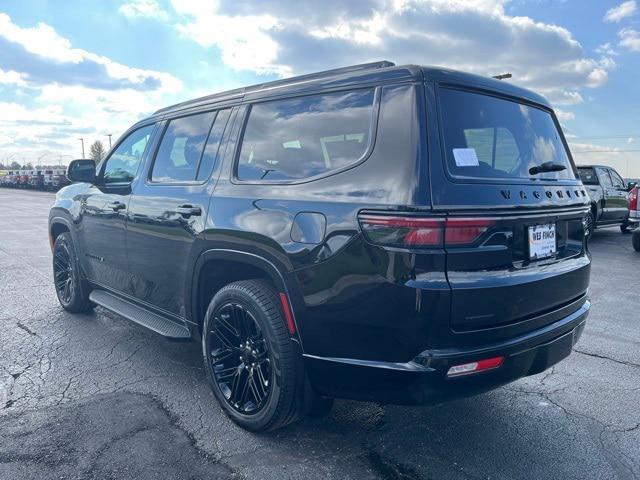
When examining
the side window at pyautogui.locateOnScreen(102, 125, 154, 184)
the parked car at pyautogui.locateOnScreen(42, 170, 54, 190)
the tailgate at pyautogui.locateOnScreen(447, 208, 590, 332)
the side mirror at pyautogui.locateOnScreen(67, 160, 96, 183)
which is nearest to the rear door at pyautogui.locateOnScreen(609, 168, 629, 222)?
the tailgate at pyautogui.locateOnScreen(447, 208, 590, 332)

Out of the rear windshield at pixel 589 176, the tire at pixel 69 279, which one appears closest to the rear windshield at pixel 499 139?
the tire at pixel 69 279

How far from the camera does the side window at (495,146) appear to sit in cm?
262

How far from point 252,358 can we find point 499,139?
1840mm

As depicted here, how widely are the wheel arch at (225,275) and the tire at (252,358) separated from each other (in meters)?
0.12

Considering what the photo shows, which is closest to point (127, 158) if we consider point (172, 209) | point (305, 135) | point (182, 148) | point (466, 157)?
point (182, 148)

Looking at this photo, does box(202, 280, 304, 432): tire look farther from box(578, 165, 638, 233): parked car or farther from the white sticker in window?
box(578, 165, 638, 233): parked car

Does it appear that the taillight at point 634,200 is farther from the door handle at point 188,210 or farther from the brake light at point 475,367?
the door handle at point 188,210

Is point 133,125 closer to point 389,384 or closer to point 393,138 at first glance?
point 393,138

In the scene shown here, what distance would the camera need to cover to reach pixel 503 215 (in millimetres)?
2463

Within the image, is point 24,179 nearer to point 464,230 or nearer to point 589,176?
point 589,176

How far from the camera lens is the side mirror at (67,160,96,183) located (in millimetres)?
4707

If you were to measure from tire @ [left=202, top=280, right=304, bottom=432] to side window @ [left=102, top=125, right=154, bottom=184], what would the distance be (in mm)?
1745

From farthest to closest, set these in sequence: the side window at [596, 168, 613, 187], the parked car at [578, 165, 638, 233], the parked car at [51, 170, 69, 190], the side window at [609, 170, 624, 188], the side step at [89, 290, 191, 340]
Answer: the parked car at [51, 170, 69, 190] → the side window at [609, 170, 624, 188] → the side window at [596, 168, 613, 187] → the parked car at [578, 165, 638, 233] → the side step at [89, 290, 191, 340]

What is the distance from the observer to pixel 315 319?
257cm
